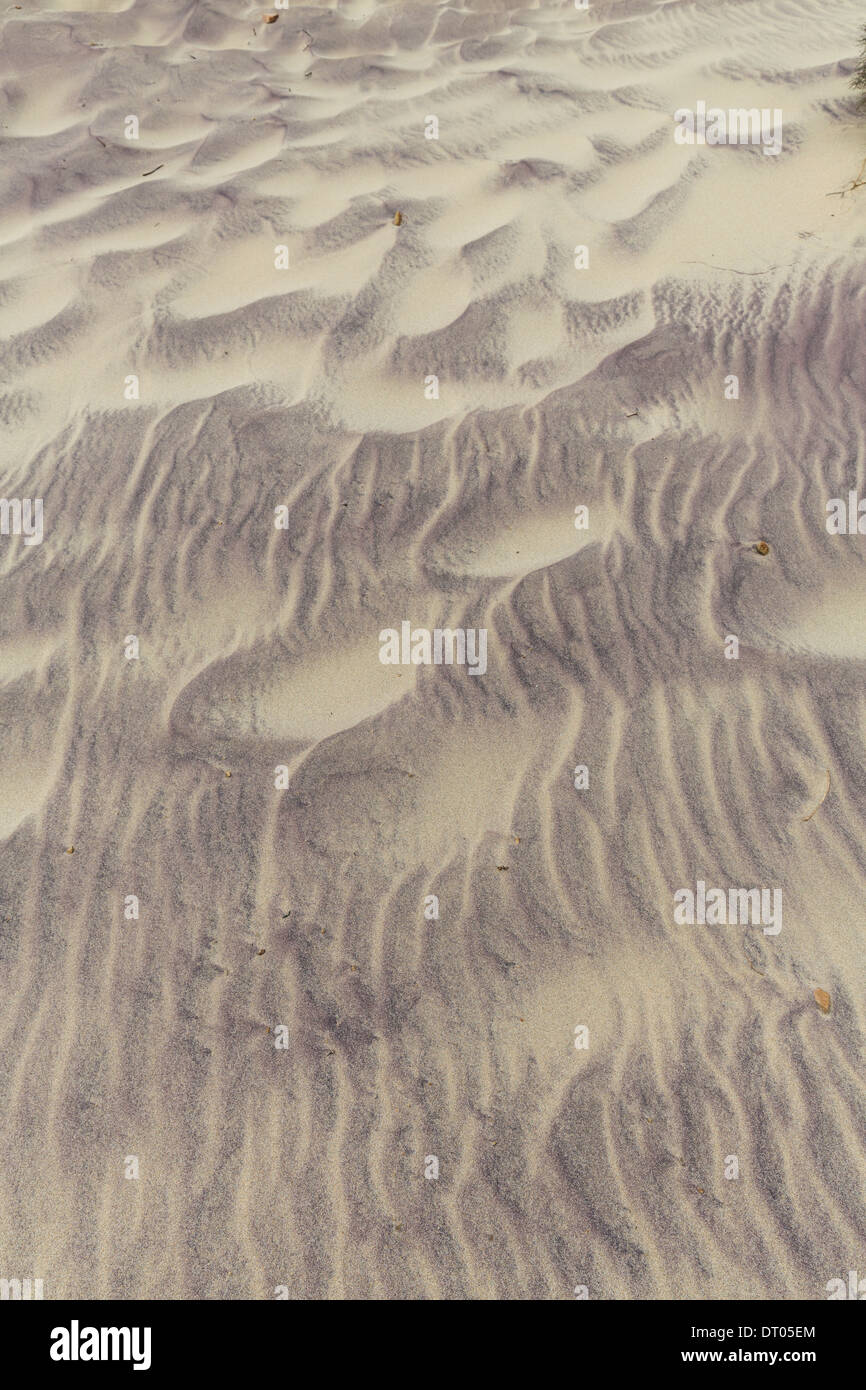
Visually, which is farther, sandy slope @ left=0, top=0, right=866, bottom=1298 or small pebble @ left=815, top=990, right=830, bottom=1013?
small pebble @ left=815, top=990, right=830, bottom=1013

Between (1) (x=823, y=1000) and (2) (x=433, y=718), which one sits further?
(2) (x=433, y=718)

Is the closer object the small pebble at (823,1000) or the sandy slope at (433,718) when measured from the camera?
the sandy slope at (433,718)

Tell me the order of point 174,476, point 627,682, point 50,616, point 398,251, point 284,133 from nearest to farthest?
point 627,682, point 50,616, point 174,476, point 398,251, point 284,133

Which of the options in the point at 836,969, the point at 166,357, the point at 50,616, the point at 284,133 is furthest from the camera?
the point at 284,133

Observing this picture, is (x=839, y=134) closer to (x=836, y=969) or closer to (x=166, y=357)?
(x=166, y=357)

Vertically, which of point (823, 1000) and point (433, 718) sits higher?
point (433, 718)
